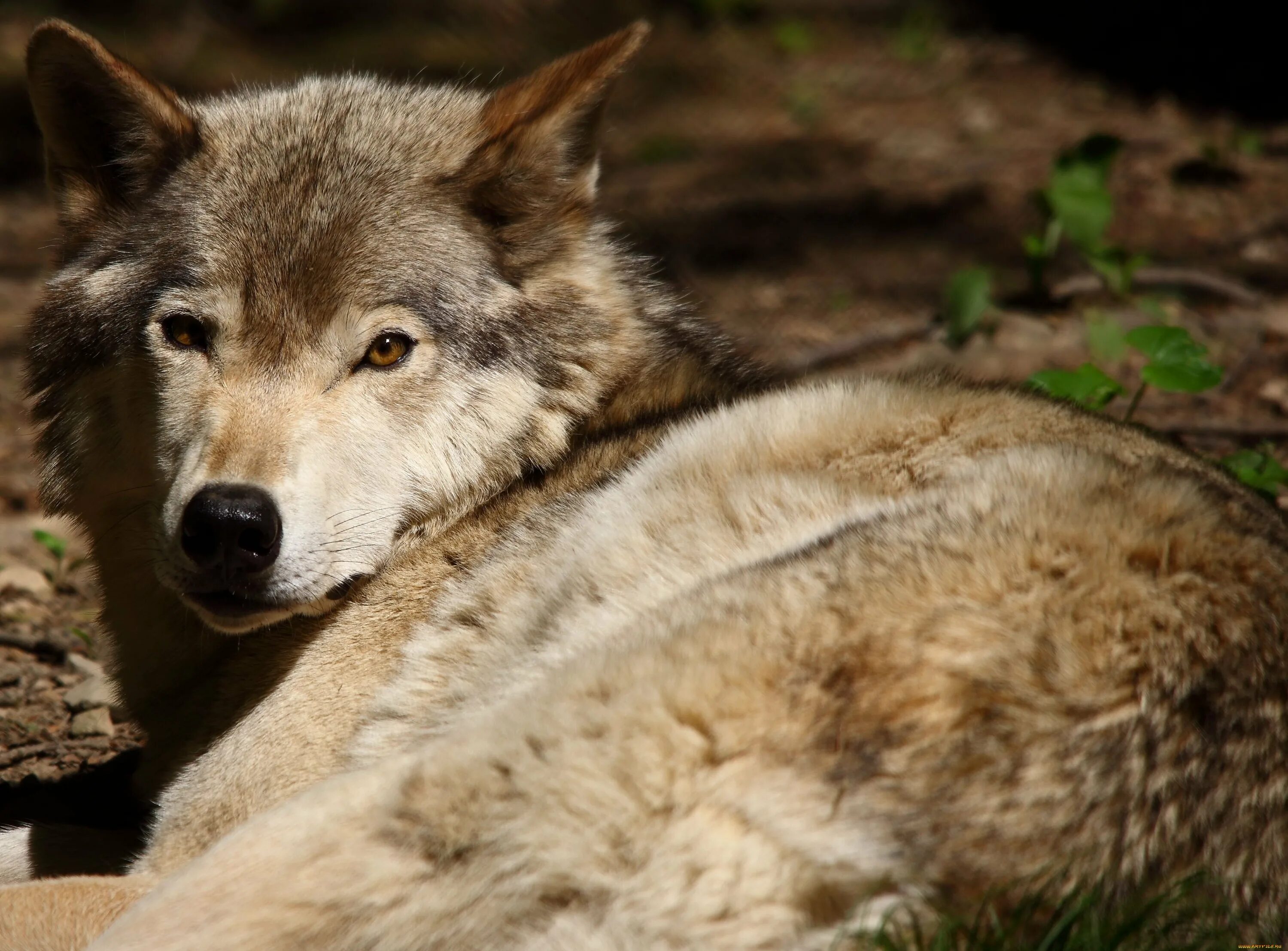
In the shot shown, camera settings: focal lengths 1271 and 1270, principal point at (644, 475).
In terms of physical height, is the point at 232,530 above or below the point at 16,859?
above

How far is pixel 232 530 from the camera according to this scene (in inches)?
112

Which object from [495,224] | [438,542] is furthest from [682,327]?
[438,542]

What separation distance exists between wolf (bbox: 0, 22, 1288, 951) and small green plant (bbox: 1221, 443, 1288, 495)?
50.0 inches

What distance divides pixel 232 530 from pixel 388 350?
64 centimetres

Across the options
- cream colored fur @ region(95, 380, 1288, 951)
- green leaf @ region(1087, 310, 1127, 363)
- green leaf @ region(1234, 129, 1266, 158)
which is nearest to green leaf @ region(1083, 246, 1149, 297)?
green leaf @ region(1087, 310, 1127, 363)

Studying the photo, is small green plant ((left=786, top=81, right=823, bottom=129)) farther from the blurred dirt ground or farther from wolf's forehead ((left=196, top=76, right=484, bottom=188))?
wolf's forehead ((left=196, top=76, right=484, bottom=188))

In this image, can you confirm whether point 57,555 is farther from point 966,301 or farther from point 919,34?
point 919,34

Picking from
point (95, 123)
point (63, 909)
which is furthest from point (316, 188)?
point (63, 909)

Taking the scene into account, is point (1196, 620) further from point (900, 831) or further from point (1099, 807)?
point (900, 831)

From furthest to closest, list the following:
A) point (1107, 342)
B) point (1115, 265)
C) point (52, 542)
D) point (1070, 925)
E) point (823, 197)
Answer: point (823, 197), point (1115, 265), point (1107, 342), point (52, 542), point (1070, 925)

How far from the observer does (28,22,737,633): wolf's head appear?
3021 millimetres

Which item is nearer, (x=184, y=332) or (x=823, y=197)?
(x=184, y=332)

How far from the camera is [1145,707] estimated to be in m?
2.12

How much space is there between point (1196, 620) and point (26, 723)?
354cm
